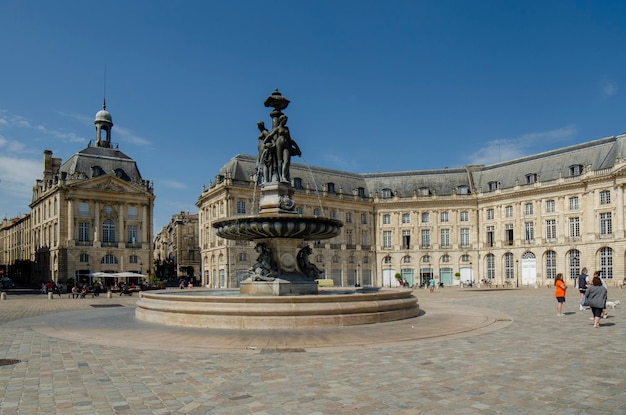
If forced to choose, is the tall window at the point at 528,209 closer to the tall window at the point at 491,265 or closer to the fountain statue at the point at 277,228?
the tall window at the point at 491,265

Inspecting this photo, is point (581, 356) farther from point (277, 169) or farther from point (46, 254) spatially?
point (46, 254)

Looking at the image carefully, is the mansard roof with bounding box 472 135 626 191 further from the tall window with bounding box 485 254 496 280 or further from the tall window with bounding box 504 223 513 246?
the tall window with bounding box 485 254 496 280

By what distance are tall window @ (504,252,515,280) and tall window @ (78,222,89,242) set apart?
4918 cm

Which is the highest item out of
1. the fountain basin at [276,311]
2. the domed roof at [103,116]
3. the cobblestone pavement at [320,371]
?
the domed roof at [103,116]

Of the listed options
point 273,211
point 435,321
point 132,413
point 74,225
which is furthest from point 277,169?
point 74,225

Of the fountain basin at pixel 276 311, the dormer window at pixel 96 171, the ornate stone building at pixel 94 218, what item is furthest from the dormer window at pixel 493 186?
the fountain basin at pixel 276 311

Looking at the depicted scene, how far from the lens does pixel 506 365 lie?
27.0ft

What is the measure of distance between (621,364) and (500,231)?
58.6m

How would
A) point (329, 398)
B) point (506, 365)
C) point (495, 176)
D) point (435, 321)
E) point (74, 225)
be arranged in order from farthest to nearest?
point (495, 176)
point (74, 225)
point (435, 321)
point (506, 365)
point (329, 398)

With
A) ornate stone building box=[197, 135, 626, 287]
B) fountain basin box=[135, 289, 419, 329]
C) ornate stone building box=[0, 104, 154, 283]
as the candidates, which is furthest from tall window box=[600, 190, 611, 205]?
ornate stone building box=[0, 104, 154, 283]

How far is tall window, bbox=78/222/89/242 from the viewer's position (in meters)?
57.7

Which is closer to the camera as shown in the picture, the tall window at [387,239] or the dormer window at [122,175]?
the dormer window at [122,175]

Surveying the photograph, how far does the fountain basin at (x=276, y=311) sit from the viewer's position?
1242 centimetres

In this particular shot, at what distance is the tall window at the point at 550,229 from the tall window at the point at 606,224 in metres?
5.32
